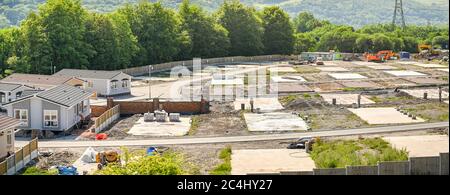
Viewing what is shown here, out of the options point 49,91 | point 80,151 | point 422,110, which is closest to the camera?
point 80,151

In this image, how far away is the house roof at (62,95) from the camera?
97.6 ft

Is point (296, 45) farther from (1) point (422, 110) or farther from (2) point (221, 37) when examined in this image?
(1) point (422, 110)

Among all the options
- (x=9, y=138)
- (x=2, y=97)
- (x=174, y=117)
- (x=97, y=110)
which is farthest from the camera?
(x=97, y=110)

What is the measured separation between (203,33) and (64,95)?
42.8 metres

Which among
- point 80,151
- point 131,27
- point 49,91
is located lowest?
point 80,151

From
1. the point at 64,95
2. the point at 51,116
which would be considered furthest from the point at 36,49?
the point at 51,116

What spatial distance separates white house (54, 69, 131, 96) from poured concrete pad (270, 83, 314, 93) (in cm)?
993

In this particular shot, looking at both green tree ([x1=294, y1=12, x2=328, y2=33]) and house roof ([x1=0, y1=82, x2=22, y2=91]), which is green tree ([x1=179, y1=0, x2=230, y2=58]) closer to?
house roof ([x1=0, y1=82, x2=22, y2=91])

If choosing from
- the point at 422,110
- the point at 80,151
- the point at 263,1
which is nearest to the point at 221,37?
the point at 422,110

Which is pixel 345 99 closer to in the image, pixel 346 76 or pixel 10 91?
pixel 346 76

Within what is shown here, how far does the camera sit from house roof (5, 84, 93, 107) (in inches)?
1171

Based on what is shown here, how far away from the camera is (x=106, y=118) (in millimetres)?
32531

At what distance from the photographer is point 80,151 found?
25.4 m

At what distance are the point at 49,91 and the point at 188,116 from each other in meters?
7.74
